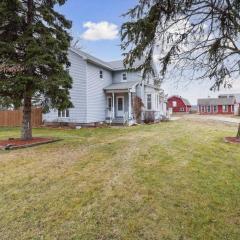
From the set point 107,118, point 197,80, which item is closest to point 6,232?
point 197,80

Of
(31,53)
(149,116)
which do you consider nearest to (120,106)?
(149,116)

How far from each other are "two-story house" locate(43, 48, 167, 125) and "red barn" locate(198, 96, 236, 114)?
41615 millimetres

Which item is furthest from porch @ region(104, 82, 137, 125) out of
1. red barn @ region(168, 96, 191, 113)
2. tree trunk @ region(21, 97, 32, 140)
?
red barn @ region(168, 96, 191, 113)

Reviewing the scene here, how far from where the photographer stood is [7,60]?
12.9m

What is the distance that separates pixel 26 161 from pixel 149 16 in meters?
5.92

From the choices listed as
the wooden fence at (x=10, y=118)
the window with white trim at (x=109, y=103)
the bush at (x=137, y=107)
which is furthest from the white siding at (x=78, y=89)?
the bush at (x=137, y=107)

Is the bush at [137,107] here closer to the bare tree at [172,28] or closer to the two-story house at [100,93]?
the two-story house at [100,93]

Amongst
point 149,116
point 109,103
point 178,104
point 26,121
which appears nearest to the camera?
point 26,121

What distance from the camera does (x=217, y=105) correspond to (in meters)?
67.7

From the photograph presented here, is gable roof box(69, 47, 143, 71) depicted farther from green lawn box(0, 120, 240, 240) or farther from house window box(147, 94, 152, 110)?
green lawn box(0, 120, 240, 240)

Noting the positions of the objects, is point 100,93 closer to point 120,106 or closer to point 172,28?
point 120,106

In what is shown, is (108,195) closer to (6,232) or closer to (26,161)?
(6,232)

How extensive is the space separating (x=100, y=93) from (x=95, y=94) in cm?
107

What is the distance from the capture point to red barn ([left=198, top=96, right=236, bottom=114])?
66.4m
